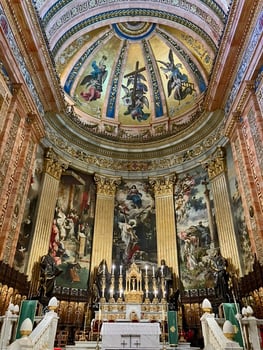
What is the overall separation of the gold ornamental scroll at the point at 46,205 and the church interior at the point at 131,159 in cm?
6

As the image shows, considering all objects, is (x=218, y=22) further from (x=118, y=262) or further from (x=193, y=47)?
(x=118, y=262)

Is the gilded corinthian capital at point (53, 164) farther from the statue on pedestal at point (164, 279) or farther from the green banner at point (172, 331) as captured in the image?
the green banner at point (172, 331)

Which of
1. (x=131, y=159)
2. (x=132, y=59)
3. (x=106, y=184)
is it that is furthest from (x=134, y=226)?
(x=132, y=59)

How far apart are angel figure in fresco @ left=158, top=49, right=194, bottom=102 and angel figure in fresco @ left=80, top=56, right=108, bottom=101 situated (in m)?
3.73

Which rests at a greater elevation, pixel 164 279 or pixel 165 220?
pixel 165 220

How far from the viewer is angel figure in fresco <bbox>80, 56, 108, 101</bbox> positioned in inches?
712

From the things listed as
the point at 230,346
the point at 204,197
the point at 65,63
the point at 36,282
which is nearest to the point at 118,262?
the point at 36,282

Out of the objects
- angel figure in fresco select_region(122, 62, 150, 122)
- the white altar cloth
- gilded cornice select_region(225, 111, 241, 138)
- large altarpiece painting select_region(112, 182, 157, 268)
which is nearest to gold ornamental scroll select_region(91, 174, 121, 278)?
large altarpiece painting select_region(112, 182, 157, 268)

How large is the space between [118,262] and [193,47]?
→ 12541 mm

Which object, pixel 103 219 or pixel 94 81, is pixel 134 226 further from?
pixel 94 81

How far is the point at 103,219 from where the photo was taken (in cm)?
1508

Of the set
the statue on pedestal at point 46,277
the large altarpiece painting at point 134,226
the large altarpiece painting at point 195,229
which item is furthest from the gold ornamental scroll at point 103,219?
the large altarpiece painting at point 195,229

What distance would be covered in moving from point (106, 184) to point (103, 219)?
208 centimetres

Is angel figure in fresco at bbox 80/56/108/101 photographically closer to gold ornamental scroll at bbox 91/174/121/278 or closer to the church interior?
the church interior
